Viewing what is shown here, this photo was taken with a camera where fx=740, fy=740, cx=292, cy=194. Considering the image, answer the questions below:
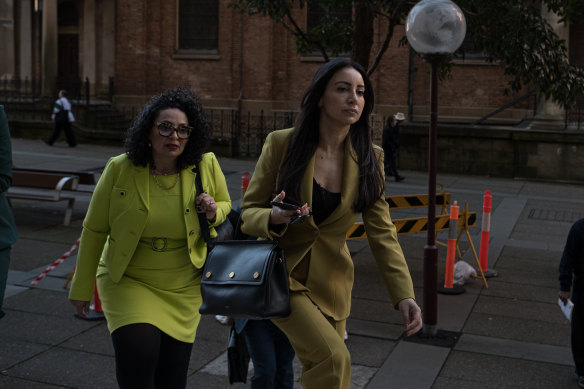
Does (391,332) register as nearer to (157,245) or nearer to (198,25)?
(157,245)

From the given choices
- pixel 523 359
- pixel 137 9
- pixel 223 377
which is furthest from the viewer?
pixel 137 9

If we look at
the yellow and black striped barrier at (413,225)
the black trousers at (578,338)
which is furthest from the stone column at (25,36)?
the black trousers at (578,338)

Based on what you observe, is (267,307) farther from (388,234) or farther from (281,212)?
(388,234)

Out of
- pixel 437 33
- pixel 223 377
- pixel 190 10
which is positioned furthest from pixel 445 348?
pixel 190 10

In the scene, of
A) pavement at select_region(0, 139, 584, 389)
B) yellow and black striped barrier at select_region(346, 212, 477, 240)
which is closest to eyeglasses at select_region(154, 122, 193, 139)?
pavement at select_region(0, 139, 584, 389)

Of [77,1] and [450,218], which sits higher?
[77,1]

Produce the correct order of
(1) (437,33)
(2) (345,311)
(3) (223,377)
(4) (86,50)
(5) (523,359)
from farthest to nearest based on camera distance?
(4) (86,50) < (1) (437,33) < (5) (523,359) < (3) (223,377) < (2) (345,311)

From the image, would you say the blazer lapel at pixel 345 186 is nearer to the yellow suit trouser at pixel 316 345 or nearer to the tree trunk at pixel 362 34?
the yellow suit trouser at pixel 316 345

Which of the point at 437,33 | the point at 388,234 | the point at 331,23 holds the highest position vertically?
the point at 331,23

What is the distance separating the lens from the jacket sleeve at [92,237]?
3889mm

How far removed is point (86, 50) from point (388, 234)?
30.1 metres

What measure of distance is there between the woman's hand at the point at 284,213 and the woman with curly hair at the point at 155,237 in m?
0.71

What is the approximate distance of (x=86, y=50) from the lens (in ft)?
104

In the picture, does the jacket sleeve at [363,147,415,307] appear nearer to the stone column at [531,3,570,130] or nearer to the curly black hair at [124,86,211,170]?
the curly black hair at [124,86,211,170]
